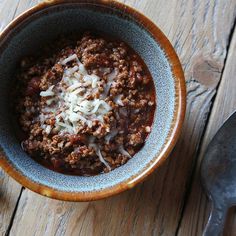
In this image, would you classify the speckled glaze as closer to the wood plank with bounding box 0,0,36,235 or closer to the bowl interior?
the bowl interior

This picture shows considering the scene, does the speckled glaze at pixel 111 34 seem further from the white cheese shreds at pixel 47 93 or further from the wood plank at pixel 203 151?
the wood plank at pixel 203 151

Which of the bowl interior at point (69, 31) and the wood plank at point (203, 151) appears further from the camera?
the wood plank at point (203, 151)

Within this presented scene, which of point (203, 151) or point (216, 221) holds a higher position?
point (203, 151)

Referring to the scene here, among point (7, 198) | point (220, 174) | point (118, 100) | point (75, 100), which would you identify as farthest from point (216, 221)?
point (7, 198)

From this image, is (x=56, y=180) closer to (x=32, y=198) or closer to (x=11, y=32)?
(x=32, y=198)

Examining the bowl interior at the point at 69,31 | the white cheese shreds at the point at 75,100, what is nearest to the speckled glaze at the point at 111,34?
the bowl interior at the point at 69,31

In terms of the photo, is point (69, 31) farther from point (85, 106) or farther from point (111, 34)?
point (85, 106)

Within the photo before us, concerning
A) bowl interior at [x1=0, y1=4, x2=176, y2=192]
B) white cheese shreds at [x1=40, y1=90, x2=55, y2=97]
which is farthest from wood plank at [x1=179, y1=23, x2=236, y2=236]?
white cheese shreds at [x1=40, y1=90, x2=55, y2=97]
